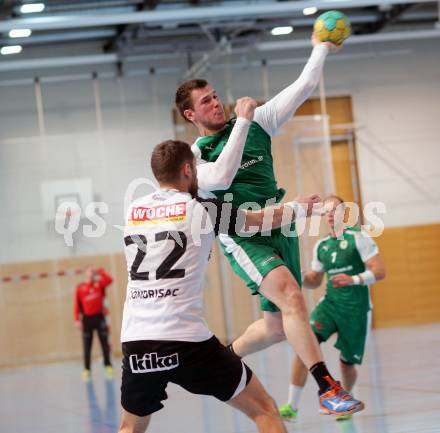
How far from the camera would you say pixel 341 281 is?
721 centimetres

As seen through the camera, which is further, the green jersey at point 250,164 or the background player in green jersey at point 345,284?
the background player in green jersey at point 345,284

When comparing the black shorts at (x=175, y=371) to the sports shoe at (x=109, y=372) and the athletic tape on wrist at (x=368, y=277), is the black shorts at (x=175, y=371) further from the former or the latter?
the sports shoe at (x=109, y=372)

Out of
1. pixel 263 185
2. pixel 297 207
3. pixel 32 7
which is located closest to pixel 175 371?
pixel 297 207

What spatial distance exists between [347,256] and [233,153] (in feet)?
10.8

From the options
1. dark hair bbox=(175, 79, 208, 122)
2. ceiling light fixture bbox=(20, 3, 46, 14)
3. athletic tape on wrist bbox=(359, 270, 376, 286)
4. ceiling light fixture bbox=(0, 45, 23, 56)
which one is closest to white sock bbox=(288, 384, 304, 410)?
athletic tape on wrist bbox=(359, 270, 376, 286)

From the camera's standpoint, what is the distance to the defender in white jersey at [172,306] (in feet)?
12.9

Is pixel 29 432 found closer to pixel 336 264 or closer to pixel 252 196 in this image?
pixel 336 264

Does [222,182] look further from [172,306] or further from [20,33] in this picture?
[20,33]

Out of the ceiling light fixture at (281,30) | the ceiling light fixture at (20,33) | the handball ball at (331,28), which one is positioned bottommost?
the handball ball at (331,28)

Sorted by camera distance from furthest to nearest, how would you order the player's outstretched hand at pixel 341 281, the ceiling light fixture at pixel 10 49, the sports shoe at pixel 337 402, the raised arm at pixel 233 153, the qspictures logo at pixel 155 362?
the ceiling light fixture at pixel 10 49
the player's outstretched hand at pixel 341 281
the raised arm at pixel 233 153
the sports shoe at pixel 337 402
the qspictures logo at pixel 155 362

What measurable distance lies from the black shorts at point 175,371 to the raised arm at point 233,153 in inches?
42.6

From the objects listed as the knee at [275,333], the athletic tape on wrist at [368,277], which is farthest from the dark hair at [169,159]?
the athletic tape on wrist at [368,277]

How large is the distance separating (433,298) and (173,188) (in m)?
13.3

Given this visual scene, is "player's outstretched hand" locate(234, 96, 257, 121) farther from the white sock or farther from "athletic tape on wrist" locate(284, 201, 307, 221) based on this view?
the white sock
